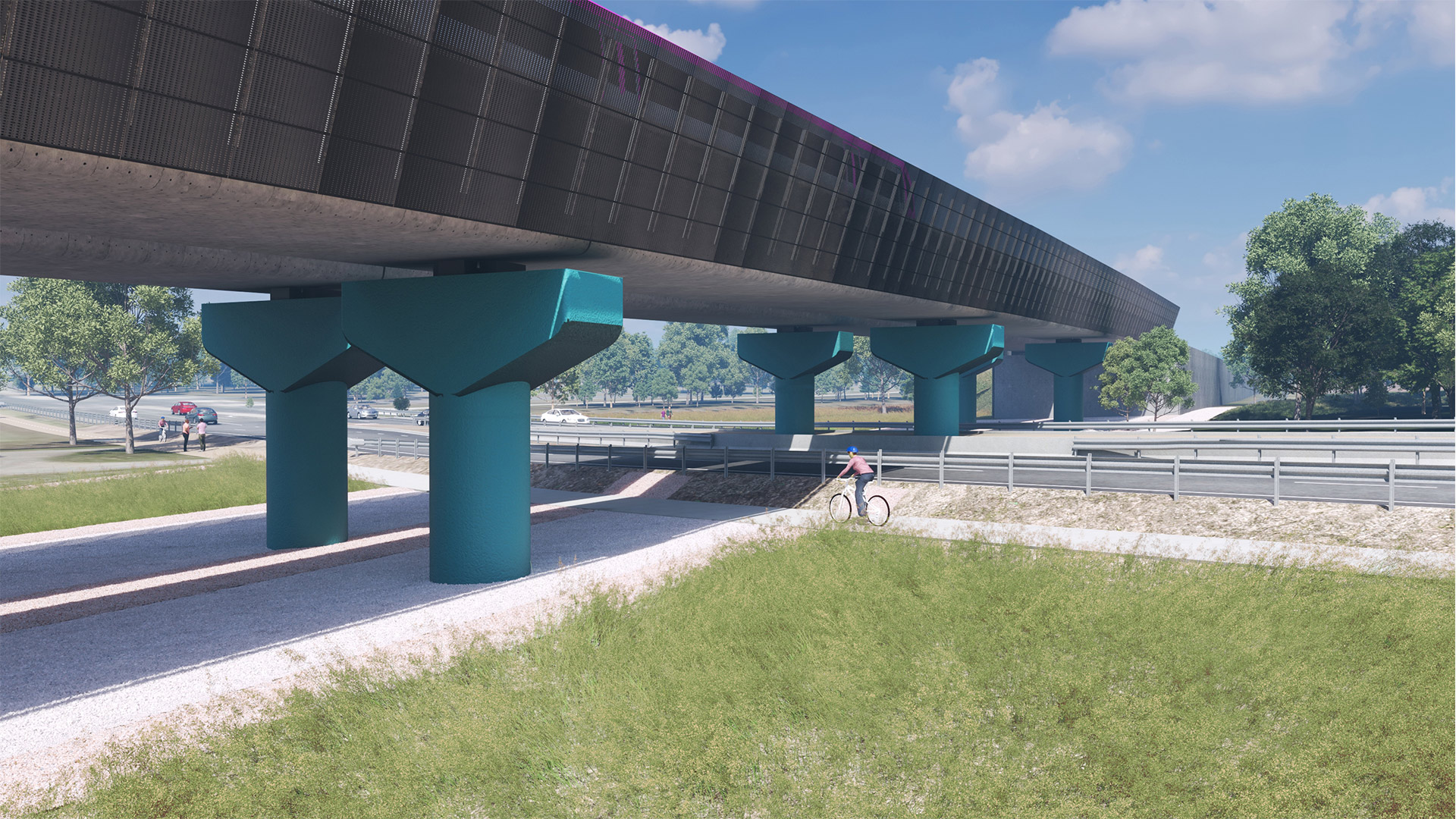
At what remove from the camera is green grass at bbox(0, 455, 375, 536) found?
22.1 meters

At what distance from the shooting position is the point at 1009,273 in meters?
38.0

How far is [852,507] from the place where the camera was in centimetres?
2023

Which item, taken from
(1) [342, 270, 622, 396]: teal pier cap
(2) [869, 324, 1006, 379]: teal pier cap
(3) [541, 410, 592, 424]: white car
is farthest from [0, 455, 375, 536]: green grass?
(3) [541, 410, 592, 424]: white car

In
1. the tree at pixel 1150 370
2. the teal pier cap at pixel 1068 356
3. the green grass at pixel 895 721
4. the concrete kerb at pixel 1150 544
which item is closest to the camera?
the green grass at pixel 895 721

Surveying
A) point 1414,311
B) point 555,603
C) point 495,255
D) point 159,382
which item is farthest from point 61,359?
point 1414,311

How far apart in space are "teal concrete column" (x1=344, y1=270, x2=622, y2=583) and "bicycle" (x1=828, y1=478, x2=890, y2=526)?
7390 millimetres

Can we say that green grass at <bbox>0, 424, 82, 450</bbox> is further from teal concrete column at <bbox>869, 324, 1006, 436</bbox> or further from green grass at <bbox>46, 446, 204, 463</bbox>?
teal concrete column at <bbox>869, 324, 1006, 436</bbox>

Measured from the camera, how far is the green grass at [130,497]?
2206 centimetres

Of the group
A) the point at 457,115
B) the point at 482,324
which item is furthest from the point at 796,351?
the point at 457,115

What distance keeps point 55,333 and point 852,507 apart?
150ft

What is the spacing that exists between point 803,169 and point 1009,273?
20125mm

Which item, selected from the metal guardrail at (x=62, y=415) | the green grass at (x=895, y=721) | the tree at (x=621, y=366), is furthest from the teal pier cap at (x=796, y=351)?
the tree at (x=621, y=366)

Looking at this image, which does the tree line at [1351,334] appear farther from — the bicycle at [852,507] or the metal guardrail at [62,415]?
the metal guardrail at [62,415]

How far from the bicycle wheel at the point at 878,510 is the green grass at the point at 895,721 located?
8.83 meters
